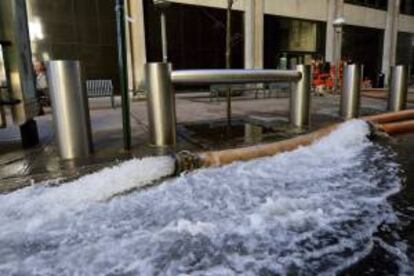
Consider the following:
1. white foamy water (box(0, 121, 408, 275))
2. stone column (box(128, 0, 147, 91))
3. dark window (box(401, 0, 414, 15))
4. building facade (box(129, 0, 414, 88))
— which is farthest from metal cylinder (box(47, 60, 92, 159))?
dark window (box(401, 0, 414, 15))

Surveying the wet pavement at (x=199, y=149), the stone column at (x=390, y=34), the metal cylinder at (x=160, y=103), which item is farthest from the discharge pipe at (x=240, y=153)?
the stone column at (x=390, y=34)

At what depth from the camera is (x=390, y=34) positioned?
2511 cm

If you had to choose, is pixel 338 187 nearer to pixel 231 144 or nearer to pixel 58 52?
pixel 231 144

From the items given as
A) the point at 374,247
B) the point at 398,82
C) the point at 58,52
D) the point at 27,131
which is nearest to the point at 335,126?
the point at 398,82

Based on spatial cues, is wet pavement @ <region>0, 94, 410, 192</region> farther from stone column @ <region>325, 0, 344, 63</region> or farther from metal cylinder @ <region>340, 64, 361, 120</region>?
stone column @ <region>325, 0, 344, 63</region>

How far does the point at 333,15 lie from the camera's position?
20969 millimetres

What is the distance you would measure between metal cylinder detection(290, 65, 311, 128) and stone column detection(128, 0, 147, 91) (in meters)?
9.02

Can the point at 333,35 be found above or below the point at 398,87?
above

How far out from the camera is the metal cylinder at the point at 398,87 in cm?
734

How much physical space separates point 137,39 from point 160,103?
1059 cm

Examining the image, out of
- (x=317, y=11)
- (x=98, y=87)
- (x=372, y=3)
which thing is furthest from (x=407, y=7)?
(x=98, y=87)

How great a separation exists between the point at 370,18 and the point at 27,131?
24472mm

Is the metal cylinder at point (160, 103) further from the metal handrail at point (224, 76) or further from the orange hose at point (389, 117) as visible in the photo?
the orange hose at point (389, 117)

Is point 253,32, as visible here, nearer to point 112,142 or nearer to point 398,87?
point 398,87
